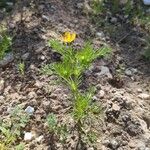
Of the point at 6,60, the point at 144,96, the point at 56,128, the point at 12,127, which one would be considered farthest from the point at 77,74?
the point at 6,60

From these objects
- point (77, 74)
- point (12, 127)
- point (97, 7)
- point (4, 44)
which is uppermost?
point (77, 74)

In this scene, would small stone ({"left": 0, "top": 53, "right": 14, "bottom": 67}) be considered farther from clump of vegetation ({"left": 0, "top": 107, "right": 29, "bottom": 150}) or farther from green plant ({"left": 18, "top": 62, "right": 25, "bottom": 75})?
clump of vegetation ({"left": 0, "top": 107, "right": 29, "bottom": 150})

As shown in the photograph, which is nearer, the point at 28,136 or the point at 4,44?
the point at 28,136

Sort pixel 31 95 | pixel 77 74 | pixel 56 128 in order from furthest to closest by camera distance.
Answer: pixel 31 95
pixel 56 128
pixel 77 74

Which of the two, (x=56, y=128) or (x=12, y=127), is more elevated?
(x=56, y=128)

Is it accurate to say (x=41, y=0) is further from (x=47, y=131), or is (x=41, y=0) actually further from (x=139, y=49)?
(x=47, y=131)

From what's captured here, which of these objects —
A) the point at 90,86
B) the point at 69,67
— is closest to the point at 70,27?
the point at 90,86

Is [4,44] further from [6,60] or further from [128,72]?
[128,72]

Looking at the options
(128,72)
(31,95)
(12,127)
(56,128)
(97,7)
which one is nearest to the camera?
(56,128)
